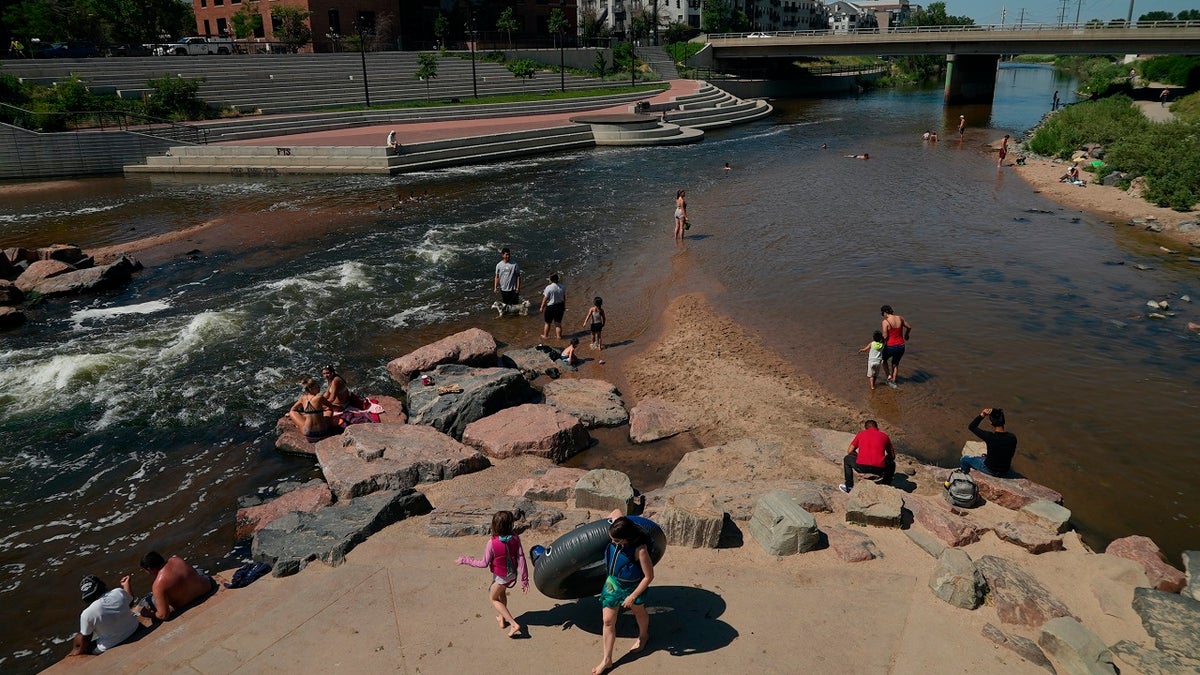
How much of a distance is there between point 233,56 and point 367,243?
118 feet

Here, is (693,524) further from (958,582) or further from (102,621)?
(102,621)

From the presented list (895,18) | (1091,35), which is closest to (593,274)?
(1091,35)

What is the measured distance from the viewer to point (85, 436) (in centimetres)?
1188

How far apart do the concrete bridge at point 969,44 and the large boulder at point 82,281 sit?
6172 centimetres

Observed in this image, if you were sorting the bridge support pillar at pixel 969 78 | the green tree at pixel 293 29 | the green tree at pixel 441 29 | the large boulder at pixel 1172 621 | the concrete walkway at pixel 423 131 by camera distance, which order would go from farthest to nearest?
the bridge support pillar at pixel 969 78, the green tree at pixel 441 29, the green tree at pixel 293 29, the concrete walkway at pixel 423 131, the large boulder at pixel 1172 621

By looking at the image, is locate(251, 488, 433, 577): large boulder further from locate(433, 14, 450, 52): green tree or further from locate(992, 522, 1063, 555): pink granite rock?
locate(433, 14, 450, 52): green tree

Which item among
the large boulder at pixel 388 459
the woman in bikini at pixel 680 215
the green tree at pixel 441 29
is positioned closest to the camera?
the large boulder at pixel 388 459

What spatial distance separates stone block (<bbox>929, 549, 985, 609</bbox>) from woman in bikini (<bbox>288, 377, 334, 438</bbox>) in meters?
8.88

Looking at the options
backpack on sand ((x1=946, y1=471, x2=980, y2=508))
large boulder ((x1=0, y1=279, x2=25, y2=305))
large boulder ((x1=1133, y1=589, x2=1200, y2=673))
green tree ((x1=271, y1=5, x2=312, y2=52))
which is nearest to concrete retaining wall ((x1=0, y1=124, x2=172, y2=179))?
large boulder ((x1=0, y1=279, x2=25, y2=305))

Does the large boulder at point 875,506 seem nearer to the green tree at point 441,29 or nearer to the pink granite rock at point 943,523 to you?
the pink granite rock at point 943,523

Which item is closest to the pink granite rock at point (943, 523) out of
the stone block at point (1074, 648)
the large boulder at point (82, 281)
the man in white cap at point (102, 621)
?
the stone block at point (1074, 648)

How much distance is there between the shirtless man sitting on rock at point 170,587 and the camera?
777 cm

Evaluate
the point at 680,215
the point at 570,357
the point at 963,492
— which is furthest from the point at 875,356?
the point at 680,215

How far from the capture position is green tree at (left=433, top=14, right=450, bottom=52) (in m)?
62.7
